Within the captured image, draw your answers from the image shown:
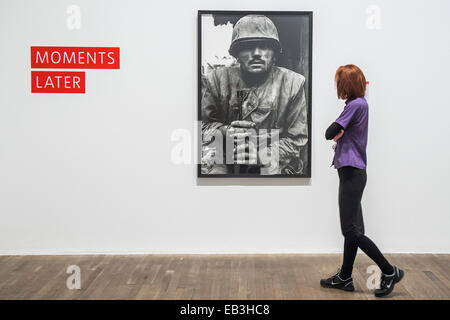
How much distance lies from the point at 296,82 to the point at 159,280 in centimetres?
181

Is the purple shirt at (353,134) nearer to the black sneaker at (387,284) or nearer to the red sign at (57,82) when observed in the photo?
the black sneaker at (387,284)

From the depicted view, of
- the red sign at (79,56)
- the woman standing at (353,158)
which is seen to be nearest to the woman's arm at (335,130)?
the woman standing at (353,158)

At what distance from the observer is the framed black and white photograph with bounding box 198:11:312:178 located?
407cm

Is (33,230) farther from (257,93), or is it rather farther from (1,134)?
(257,93)

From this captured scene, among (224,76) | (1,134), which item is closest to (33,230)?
(1,134)

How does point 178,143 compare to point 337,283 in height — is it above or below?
above

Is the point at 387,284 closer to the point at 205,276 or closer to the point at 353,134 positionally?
the point at 353,134

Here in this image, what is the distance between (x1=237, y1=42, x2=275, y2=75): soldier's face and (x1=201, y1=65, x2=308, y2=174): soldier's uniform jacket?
59 millimetres

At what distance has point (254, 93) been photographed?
4.11m

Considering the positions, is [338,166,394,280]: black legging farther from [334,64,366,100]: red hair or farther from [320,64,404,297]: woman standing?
[334,64,366,100]: red hair

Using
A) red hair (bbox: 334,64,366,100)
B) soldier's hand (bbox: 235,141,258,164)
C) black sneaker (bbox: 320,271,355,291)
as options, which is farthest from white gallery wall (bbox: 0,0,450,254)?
red hair (bbox: 334,64,366,100)

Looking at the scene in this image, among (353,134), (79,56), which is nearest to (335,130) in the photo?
(353,134)

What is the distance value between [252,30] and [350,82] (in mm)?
1217

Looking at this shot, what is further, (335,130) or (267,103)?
(267,103)
